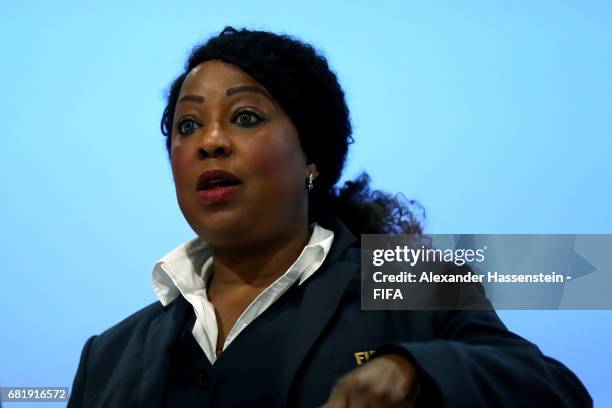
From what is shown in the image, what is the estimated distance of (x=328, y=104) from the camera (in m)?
1.31

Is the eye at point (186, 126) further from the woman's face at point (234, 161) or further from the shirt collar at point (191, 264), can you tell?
the shirt collar at point (191, 264)

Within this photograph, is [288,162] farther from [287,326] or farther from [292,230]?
[287,326]

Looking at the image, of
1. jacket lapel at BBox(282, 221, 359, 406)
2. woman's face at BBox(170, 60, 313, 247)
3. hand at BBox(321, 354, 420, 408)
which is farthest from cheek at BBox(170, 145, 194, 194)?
hand at BBox(321, 354, 420, 408)

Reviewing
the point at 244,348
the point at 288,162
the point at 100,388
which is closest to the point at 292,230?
the point at 288,162

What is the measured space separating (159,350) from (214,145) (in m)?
0.29

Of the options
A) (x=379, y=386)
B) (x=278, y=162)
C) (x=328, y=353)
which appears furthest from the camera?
(x=278, y=162)

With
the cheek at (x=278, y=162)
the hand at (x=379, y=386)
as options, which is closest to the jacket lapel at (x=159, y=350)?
the cheek at (x=278, y=162)

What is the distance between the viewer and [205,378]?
1.08m

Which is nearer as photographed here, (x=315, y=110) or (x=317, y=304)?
(x=317, y=304)

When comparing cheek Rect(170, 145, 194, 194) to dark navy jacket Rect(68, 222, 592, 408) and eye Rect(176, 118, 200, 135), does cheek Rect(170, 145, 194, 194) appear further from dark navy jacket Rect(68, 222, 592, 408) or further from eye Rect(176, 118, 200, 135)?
dark navy jacket Rect(68, 222, 592, 408)

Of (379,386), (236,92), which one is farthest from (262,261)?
(379,386)

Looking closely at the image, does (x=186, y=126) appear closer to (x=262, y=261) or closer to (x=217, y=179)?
(x=217, y=179)

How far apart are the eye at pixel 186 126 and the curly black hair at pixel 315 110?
0.34 feet

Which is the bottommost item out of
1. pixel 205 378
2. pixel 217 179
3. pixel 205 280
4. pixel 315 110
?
pixel 205 378
